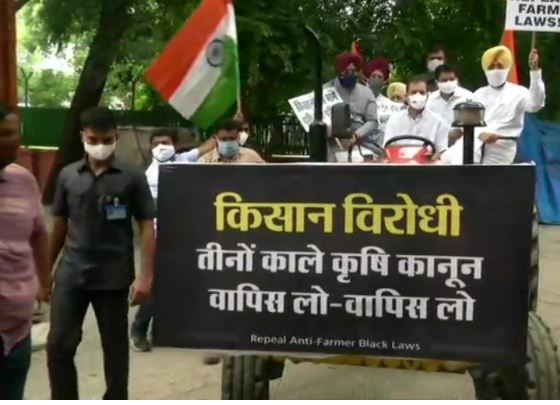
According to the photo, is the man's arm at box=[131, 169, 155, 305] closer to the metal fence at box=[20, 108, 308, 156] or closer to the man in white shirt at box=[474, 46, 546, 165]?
the man in white shirt at box=[474, 46, 546, 165]

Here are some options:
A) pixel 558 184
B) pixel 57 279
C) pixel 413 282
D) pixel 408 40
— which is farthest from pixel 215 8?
pixel 408 40

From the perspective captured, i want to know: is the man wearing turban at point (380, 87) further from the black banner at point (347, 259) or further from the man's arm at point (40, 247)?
the black banner at point (347, 259)

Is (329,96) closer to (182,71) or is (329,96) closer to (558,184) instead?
(182,71)

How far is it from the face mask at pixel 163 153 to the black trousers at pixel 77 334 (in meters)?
1.83

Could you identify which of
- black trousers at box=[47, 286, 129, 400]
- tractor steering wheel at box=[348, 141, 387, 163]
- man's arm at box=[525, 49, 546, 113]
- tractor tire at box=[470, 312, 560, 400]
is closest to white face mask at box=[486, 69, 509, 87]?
man's arm at box=[525, 49, 546, 113]

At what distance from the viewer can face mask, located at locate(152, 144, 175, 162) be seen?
6.31 m

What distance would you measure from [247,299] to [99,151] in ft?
4.09

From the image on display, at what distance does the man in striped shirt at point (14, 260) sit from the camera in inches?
145

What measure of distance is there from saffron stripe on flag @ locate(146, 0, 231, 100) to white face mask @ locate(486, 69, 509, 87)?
2.16 m

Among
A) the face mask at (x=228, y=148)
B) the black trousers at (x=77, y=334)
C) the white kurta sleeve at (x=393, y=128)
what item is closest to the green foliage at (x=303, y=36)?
the white kurta sleeve at (x=393, y=128)

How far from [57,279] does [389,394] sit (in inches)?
76.1

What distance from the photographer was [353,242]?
11.8 feet

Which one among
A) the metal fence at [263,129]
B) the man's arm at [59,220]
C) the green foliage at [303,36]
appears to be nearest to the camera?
the man's arm at [59,220]

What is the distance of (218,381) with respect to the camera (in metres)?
5.62
